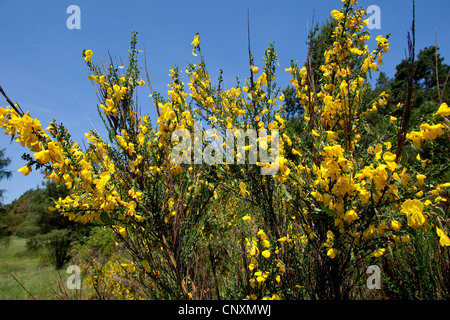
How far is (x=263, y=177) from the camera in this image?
1859mm

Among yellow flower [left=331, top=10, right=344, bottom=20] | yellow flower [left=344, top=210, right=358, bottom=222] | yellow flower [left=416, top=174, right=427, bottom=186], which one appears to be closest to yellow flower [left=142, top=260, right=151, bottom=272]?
yellow flower [left=344, top=210, right=358, bottom=222]

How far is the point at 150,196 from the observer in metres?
1.66

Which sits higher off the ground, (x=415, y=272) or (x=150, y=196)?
(x=150, y=196)

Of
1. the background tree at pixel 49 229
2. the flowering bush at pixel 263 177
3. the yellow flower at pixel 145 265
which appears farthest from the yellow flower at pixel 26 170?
the background tree at pixel 49 229

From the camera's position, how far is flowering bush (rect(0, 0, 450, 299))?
47.2 inches

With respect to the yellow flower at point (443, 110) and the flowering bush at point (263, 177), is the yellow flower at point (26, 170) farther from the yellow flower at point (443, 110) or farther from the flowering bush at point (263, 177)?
the yellow flower at point (443, 110)

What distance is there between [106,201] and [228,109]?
4.66 ft

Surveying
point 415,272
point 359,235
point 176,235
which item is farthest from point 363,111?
point 176,235

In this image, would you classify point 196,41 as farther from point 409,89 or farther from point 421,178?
point 421,178

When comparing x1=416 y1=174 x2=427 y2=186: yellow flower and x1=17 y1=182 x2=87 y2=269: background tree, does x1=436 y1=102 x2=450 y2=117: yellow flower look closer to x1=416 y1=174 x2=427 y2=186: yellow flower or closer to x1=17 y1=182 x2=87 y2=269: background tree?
x1=416 y1=174 x2=427 y2=186: yellow flower

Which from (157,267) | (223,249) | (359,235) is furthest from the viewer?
(223,249)
